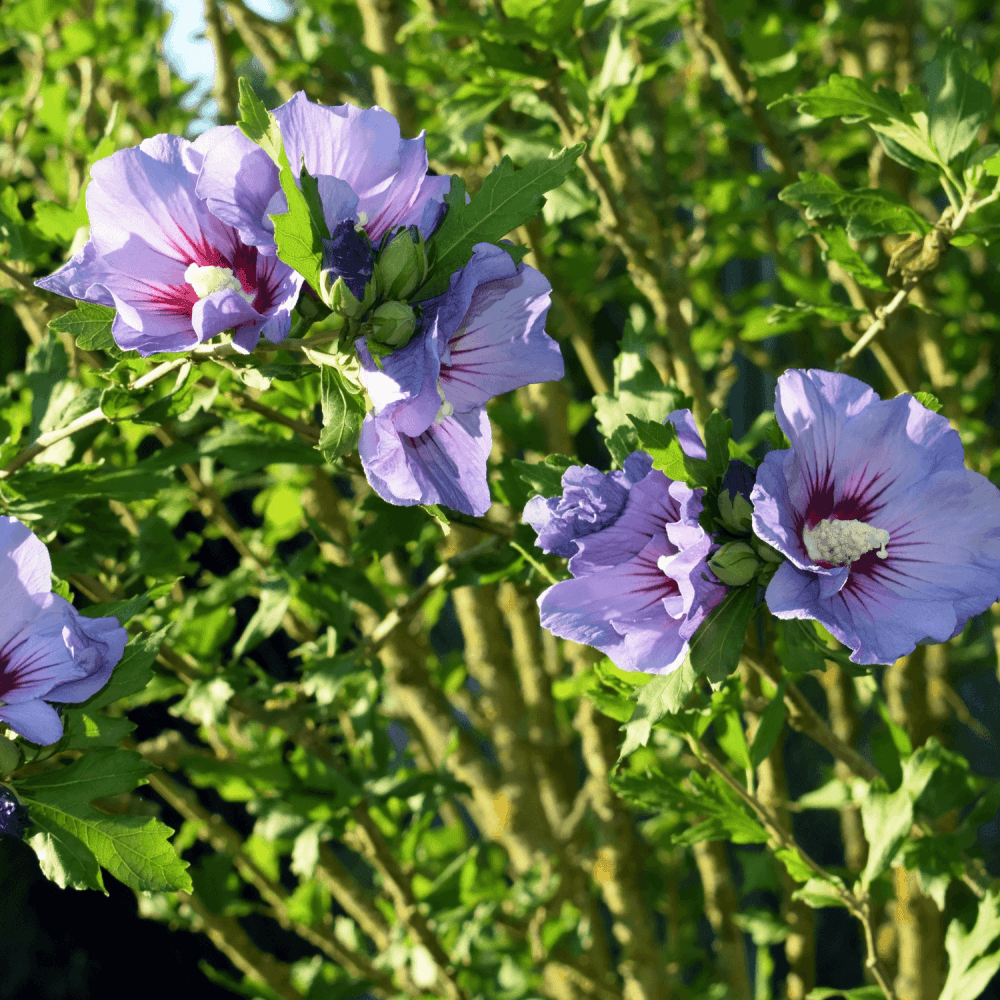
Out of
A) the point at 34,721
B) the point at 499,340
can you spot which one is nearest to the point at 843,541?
the point at 499,340

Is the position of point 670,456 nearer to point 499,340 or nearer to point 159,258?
point 499,340

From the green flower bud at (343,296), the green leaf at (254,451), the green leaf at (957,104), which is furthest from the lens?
the green leaf at (254,451)

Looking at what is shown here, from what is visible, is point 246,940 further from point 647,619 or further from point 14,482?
point 647,619

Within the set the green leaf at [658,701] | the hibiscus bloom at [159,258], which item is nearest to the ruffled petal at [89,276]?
the hibiscus bloom at [159,258]

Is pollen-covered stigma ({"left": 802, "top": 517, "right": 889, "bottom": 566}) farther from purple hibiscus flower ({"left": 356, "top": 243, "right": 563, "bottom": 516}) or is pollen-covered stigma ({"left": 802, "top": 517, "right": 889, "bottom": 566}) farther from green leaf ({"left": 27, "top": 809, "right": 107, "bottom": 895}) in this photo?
green leaf ({"left": 27, "top": 809, "right": 107, "bottom": 895})

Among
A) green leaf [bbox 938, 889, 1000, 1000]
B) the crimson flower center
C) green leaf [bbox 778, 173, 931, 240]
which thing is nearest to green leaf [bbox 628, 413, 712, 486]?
the crimson flower center

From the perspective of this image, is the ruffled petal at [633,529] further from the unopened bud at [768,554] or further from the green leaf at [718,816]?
the green leaf at [718,816]
